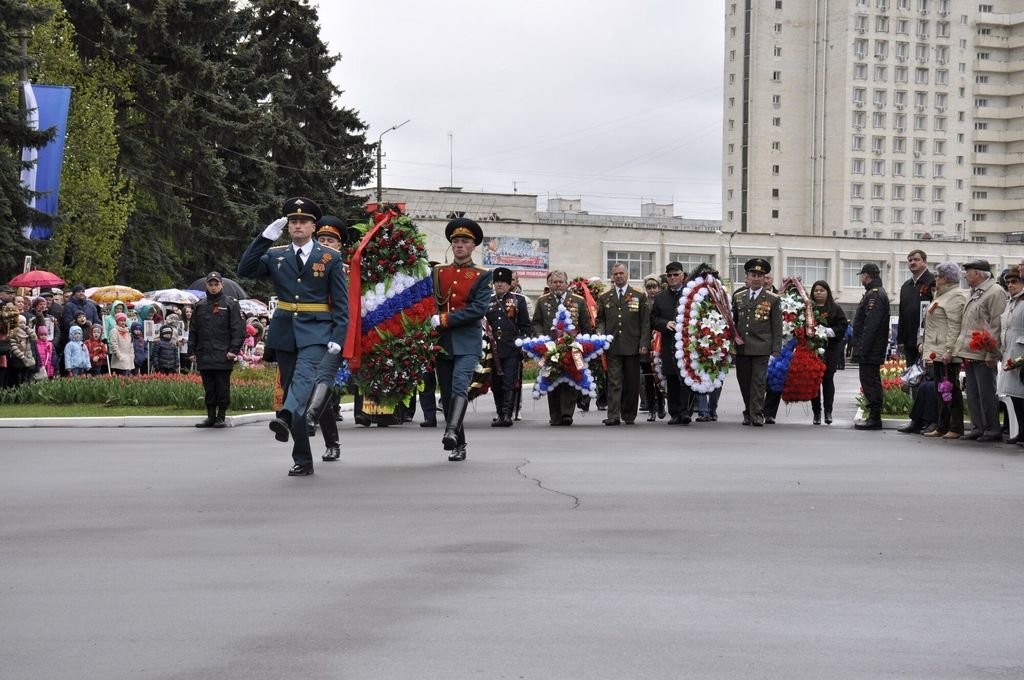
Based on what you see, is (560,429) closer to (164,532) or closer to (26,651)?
(164,532)

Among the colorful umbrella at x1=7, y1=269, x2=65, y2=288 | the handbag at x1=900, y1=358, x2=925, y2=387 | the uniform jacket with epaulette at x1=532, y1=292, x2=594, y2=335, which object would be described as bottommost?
the handbag at x1=900, y1=358, x2=925, y2=387

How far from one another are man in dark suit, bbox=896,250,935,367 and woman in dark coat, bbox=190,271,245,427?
28.9 feet

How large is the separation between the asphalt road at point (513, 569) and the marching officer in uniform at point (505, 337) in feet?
19.2

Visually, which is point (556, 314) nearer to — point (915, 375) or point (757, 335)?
point (757, 335)

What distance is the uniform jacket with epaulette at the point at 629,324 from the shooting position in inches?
777

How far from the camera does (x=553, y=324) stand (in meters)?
20.0

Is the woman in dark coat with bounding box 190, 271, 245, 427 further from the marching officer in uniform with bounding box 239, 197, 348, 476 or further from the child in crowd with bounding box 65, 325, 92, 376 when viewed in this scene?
the child in crowd with bounding box 65, 325, 92, 376

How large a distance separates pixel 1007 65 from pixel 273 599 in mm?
151197

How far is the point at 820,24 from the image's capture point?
13425 cm

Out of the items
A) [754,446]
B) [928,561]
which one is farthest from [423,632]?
[754,446]

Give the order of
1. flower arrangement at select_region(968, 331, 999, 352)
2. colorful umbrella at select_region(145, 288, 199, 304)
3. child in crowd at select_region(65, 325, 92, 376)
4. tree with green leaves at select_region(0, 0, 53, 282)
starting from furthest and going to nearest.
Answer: colorful umbrella at select_region(145, 288, 199, 304)
tree with green leaves at select_region(0, 0, 53, 282)
child in crowd at select_region(65, 325, 92, 376)
flower arrangement at select_region(968, 331, 999, 352)

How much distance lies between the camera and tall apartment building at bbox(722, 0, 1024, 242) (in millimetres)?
134250

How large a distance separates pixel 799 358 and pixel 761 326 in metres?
0.87

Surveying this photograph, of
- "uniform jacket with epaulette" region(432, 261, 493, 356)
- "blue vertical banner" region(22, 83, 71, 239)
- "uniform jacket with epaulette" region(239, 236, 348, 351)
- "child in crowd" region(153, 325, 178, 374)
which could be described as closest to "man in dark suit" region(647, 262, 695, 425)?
"uniform jacket with epaulette" region(432, 261, 493, 356)
